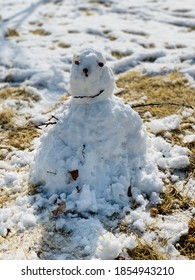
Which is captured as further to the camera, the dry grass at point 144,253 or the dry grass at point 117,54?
the dry grass at point 117,54

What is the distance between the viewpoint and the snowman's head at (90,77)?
298 cm

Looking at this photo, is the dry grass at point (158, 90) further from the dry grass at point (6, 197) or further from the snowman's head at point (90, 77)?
the dry grass at point (6, 197)

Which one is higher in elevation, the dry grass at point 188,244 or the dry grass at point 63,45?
the dry grass at point 188,244

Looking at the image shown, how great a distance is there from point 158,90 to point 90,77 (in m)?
2.25

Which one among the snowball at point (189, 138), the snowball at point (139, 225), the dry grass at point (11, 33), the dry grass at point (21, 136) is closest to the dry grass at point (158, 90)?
the snowball at point (189, 138)

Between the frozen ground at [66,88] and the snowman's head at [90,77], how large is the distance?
0.84m

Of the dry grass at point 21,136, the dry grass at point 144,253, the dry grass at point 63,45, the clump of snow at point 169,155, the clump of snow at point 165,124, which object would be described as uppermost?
the clump of snow at point 169,155

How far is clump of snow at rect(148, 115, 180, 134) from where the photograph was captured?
4.15 meters

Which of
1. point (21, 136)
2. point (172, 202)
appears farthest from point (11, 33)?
point (172, 202)

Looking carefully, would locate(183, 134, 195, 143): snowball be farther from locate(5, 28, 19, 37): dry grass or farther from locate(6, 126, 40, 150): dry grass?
locate(5, 28, 19, 37): dry grass

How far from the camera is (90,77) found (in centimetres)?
299
